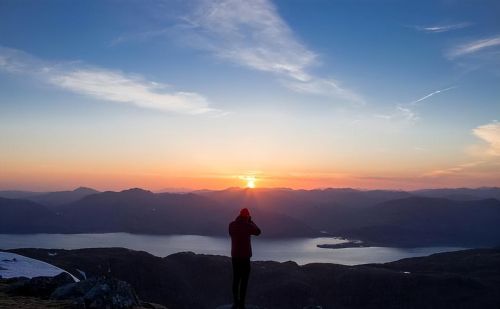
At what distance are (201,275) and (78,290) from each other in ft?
471

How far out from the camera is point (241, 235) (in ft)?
57.4

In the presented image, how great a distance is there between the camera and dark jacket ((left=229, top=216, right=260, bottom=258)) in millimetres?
17469

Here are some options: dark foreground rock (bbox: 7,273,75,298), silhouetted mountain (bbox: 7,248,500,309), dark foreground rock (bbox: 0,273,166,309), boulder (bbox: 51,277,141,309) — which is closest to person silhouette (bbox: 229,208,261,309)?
boulder (bbox: 51,277,141,309)

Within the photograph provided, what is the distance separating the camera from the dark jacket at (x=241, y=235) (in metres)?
17.5

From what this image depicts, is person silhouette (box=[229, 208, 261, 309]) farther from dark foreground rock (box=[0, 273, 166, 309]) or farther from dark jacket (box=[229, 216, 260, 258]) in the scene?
dark foreground rock (box=[0, 273, 166, 309])

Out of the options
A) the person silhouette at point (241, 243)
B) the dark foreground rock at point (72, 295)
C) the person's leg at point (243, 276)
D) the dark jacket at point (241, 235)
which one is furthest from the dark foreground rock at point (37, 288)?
the dark jacket at point (241, 235)

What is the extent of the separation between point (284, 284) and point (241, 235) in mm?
134505

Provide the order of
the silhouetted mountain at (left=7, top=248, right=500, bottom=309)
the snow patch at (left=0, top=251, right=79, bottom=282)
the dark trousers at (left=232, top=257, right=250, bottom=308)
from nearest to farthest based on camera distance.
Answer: the dark trousers at (left=232, top=257, right=250, bottom=308), the snow patch at (left=0, top=251, right=79, bottom=282), the silhouetted mountain at (left=7, top=248, right=500, bottom=309)

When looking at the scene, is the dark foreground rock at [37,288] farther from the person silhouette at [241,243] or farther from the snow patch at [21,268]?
the snow patch at [21,268]

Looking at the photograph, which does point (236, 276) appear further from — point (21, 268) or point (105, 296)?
point (21, 268)

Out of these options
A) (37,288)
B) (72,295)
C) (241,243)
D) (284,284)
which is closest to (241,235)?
(241,243)

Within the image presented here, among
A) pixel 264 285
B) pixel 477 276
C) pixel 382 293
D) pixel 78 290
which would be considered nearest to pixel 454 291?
pixel 382 293

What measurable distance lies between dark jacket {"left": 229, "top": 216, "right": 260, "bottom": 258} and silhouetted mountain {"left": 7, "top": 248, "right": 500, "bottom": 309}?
388 feet

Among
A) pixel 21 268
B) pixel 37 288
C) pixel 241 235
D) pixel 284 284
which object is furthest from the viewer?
pixel 284 284
